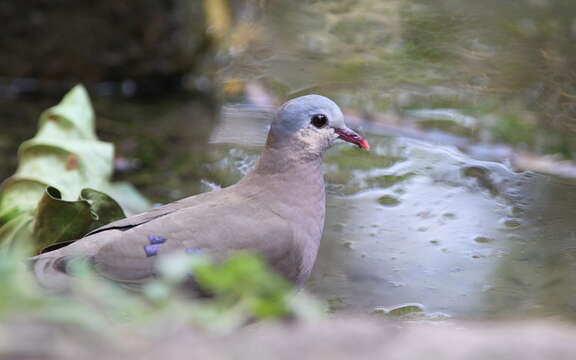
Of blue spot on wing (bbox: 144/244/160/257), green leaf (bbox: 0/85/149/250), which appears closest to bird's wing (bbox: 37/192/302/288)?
blue spot on wing (bbox: 144/244/160/257)

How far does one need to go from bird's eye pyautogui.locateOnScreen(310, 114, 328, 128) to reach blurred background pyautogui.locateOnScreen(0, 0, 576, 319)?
478 millimetres

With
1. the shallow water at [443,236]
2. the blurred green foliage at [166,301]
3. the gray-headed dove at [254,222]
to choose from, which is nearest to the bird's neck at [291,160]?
the gray-headed dove at [254,222]

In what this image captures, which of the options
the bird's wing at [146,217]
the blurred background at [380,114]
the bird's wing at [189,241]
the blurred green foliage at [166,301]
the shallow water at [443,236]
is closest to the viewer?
the blurred green foliage at [166,301]

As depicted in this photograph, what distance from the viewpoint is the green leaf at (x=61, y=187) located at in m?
2.72

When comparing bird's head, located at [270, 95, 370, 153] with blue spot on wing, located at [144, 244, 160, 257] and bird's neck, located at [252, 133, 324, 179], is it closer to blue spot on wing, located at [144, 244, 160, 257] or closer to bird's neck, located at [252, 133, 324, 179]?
bird's neck, located at [252, 133, 324, 179]

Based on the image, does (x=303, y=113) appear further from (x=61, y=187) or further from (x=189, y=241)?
(x=61, y=187)

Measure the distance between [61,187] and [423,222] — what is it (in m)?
1.30

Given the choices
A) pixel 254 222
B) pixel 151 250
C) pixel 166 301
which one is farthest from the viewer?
pixel 254 222

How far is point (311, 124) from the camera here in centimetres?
A: 250

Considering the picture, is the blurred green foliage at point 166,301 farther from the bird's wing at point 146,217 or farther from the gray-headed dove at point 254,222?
the bird's wing at point 146,217

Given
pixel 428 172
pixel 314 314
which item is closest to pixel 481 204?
pixel 428 172

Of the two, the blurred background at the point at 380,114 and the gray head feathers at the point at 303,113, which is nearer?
the gray head feathers at the point at 303,113

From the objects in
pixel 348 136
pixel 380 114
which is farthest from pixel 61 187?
pixel 380 114

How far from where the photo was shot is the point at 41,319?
103cm
